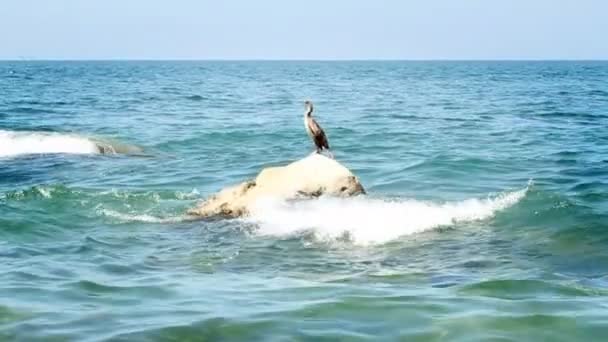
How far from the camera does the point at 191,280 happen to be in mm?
8930

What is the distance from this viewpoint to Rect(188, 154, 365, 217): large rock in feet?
41.4

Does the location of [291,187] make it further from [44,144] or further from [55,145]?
[44,144]

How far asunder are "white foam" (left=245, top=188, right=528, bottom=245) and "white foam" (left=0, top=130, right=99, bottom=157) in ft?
34.4

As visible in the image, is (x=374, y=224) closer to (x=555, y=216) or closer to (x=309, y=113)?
(x=555, y=216)

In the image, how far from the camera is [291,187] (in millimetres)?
12672

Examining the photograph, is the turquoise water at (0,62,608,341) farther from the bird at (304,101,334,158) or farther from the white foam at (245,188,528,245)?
the bird at (304,101,334,158)

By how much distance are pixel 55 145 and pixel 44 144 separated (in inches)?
12.7

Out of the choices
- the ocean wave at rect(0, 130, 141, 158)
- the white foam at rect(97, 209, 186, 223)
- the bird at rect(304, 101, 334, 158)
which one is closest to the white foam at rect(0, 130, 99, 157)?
the ocean wave at rect(0, 130, 141, 158)

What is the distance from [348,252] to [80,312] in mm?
3806

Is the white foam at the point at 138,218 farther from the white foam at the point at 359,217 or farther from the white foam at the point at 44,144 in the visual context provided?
the white foam at the point at 44,144

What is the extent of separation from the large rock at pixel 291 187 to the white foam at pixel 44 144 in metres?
9.42

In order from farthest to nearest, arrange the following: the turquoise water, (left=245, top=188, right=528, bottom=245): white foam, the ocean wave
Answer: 1. the ocean wave
2. (left=245, top=188, right=528, bottom=245): white foam
3. the turquoise water

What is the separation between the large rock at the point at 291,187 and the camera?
1262 centimetres

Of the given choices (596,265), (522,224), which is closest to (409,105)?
(522,224)
